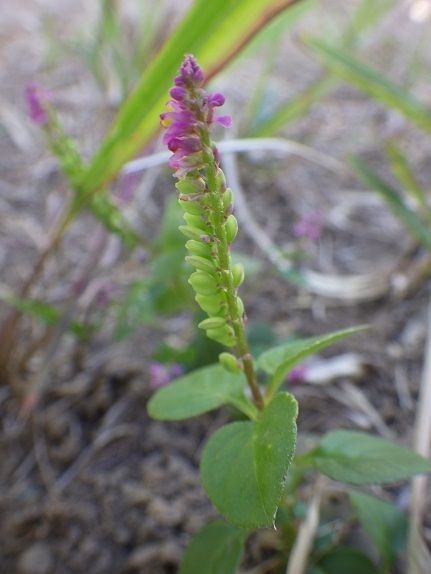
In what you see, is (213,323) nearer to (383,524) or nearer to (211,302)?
(211,302)

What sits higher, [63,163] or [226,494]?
[63,163]

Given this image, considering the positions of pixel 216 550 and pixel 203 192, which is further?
pixel 216 550

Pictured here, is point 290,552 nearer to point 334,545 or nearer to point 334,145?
point 334,545

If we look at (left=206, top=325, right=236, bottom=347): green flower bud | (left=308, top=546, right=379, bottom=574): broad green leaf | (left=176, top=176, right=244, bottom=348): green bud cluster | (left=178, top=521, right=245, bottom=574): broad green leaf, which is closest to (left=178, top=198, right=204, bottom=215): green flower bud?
(left=176, top=176, right=244, bottom=348): green bud cluster

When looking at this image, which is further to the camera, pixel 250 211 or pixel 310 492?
pixel 250 211

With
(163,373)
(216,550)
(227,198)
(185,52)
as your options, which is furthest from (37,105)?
(216,550)

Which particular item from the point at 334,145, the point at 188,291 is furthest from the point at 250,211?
the point at 188,291

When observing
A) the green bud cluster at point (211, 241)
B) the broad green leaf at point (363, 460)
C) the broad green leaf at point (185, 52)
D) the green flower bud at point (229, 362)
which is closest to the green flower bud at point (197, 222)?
the green bud cluster at point (211, 241)
